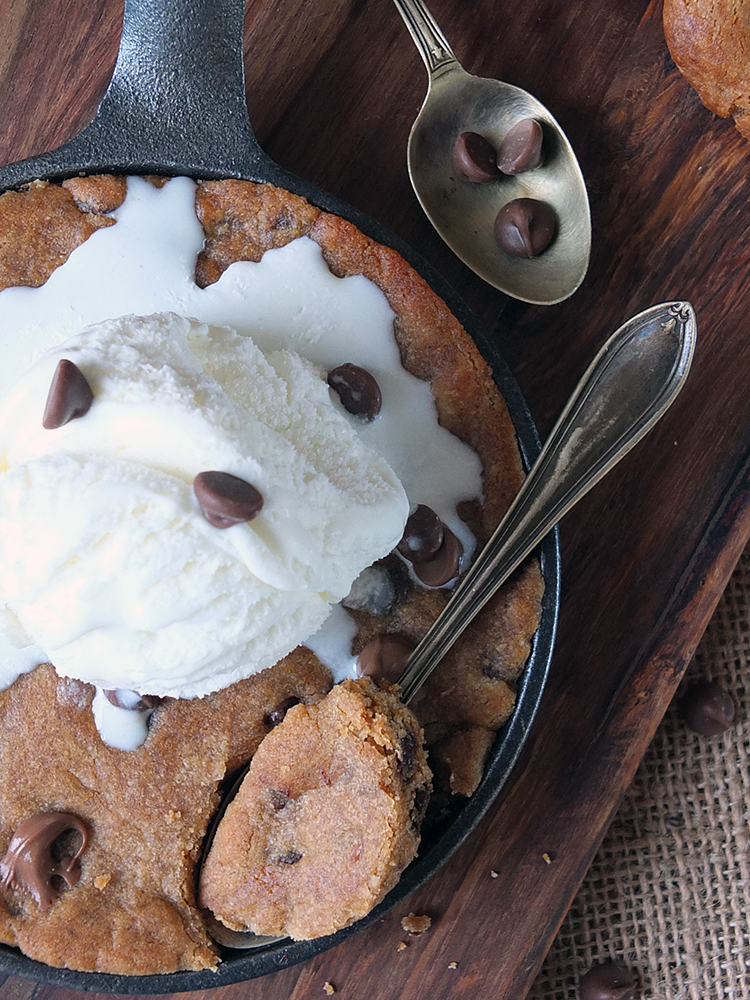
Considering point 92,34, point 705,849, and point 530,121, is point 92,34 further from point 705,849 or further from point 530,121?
point 705,849

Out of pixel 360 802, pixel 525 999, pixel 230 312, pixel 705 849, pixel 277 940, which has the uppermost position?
pixel 230 312

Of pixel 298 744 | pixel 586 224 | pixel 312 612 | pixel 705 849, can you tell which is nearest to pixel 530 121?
pixel 586 224

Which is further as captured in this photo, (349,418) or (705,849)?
(705,849)

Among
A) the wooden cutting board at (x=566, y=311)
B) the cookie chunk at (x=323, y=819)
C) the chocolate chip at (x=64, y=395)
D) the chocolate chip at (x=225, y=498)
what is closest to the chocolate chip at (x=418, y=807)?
the cookie chunk at (x=323, y=819)

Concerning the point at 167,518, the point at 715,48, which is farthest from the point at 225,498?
the point at 715,48

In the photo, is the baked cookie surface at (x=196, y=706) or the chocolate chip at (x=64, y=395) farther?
the baked cookie surface at (x=196, y=706)

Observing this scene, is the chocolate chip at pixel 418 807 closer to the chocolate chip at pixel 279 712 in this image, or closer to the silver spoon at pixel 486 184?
the chocolate chip at pixel 279 712

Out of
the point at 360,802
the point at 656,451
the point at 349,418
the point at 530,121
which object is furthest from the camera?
the point at 656,451
